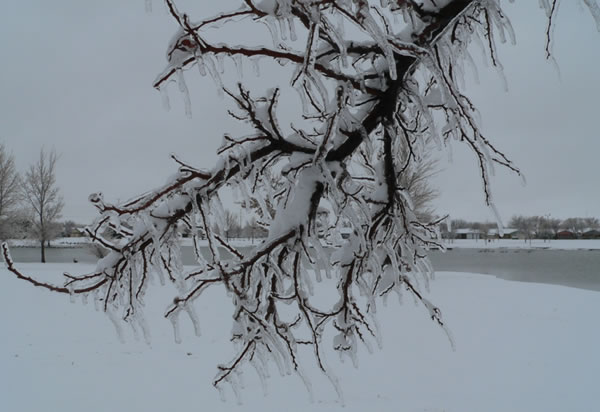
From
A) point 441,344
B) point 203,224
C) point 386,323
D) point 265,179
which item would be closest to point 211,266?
point 203,224

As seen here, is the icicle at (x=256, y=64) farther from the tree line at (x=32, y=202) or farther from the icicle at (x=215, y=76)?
the tree line at (x=32, y=202)

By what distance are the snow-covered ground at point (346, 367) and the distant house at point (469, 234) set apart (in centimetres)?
10744

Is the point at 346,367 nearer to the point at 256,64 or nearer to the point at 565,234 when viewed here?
the point at 256,64

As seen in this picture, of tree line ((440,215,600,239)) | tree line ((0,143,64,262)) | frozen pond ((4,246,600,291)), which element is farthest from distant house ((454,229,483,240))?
tree line ((0,143,64,262))

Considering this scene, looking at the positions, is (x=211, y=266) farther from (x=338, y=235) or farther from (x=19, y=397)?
(x=19, y=397)

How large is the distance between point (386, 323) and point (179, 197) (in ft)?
28.4

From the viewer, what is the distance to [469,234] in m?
116

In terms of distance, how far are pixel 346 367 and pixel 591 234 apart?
422 feet

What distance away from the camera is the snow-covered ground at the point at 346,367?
230 inches

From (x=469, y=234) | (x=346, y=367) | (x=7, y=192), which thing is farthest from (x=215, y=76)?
(x=469, y=234)

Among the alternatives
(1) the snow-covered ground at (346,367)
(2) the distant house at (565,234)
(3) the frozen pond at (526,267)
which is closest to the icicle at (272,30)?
(1) the snow-covered ground at (346,367)

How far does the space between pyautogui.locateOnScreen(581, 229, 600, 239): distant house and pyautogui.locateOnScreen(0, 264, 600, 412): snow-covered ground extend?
12008cm

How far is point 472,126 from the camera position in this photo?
2303mm

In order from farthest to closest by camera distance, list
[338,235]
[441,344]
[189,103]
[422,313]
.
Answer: [422,313] → [441,344] → [338,235] → [189,103]
